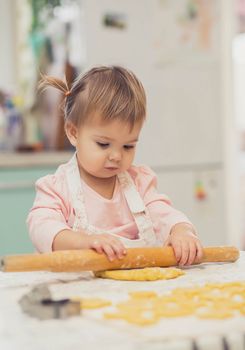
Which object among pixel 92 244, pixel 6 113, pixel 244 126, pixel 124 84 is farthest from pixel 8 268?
pixel 244 126

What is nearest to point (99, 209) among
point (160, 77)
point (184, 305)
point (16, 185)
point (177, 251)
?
point (177, 251)

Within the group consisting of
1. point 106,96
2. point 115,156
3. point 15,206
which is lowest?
point 15,206

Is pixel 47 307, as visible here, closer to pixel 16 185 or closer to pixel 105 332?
pixel 105 332

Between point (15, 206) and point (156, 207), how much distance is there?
1.40m

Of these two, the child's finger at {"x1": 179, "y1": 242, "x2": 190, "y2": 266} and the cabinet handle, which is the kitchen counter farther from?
the child's finger at {"x1": 179, "y1": 242, "x2": 190, "y2": 266}

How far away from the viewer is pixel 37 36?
10.1ft

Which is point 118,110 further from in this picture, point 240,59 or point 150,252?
point 240,59

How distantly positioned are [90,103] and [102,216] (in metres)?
0.21

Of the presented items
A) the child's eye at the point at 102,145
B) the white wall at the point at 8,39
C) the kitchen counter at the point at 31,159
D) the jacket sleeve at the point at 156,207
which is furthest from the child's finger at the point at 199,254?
the white wall at the point at 8,39

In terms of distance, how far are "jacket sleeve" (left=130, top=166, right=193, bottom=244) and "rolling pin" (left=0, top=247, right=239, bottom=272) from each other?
0.13 m

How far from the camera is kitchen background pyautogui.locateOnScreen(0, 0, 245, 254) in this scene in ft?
9.29

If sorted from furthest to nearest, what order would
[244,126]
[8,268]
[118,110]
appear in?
[244,126] < [118,110] < [8,268]

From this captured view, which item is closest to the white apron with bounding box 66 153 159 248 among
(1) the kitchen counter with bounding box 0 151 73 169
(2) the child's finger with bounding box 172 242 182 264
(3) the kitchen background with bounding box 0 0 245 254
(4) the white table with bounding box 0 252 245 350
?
(2) the child's finger with bounding box 172 242 182 264

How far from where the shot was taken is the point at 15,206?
2.51 meters
